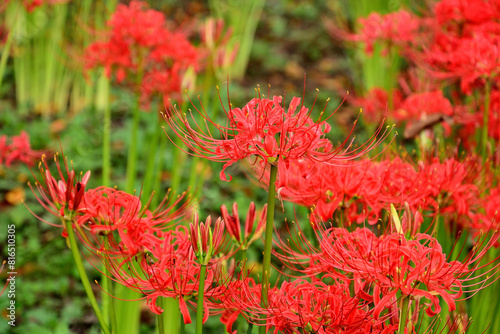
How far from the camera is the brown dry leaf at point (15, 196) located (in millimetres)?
2779

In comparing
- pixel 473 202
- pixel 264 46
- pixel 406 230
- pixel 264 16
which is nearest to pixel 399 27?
pixel 473 202

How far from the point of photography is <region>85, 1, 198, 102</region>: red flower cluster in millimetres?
1944

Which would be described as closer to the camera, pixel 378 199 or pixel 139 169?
pixel 378 199

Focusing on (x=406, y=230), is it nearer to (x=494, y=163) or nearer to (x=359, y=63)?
(x=494, y=163)

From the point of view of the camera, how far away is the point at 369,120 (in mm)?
2912

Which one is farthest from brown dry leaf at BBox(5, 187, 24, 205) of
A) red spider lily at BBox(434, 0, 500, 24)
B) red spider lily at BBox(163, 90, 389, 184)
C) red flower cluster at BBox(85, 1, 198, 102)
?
red spider lily at BBox(434, 0, 500, 24)

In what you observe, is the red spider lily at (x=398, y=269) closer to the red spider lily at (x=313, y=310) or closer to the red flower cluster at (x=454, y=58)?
the red spider lily at (x=313, y=310)

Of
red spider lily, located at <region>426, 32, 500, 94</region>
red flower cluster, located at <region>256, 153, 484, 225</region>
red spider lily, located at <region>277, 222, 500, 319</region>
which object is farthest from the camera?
red spider lily, located at <region>426, 32, 500, 94</region>

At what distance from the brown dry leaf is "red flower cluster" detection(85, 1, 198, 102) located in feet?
3.45

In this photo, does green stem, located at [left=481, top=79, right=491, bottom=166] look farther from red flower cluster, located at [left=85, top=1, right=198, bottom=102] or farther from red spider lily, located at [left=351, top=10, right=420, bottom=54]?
red flower cluster, located at [left=85, top=1, right=198, bottom=102]

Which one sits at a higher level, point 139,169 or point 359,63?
point 359,63

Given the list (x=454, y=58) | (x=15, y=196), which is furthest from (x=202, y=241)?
(x=15, y=196)

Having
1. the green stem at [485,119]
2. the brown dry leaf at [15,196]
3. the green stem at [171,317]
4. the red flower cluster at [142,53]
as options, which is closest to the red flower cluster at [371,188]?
the green stem at [485,119]

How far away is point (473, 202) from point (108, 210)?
101 cm
